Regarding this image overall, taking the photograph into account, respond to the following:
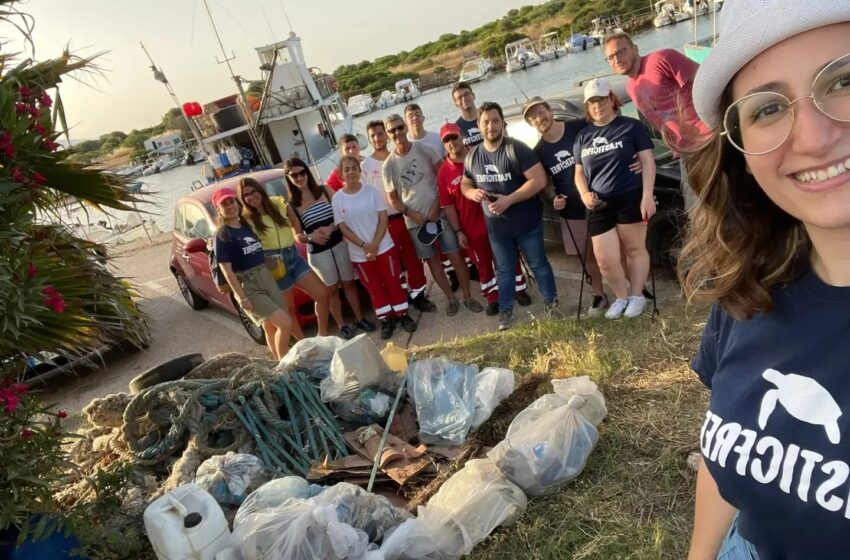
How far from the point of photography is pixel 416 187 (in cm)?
571

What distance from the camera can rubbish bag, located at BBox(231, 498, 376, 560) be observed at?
2.53 meters

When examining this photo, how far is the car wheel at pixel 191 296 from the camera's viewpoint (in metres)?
8.53

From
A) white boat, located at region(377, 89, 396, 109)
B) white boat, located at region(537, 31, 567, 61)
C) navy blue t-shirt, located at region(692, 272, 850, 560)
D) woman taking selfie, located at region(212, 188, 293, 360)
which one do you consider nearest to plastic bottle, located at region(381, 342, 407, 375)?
woman taking selfie, located at region(212, 188, 293, 360)

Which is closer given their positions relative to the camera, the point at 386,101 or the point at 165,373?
the point at 165,373

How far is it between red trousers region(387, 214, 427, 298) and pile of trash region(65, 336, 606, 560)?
1.76 meters

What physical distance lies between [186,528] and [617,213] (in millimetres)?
3649

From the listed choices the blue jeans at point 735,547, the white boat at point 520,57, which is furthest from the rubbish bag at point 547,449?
the white boat at point 520,57

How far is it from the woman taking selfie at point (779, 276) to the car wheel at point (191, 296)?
324 inches

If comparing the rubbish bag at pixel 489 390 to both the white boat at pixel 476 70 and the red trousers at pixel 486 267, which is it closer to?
the red trousers at pixel 486 267

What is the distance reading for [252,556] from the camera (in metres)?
2.56

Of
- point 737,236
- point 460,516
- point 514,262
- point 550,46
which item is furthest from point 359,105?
point 737,236

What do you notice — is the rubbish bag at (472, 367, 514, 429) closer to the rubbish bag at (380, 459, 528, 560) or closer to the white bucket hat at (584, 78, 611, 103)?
the rubbish bag at (380, 459, 528, 560)

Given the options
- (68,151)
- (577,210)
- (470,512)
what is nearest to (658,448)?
(470,512)

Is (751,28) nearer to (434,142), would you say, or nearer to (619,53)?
(619,53)
